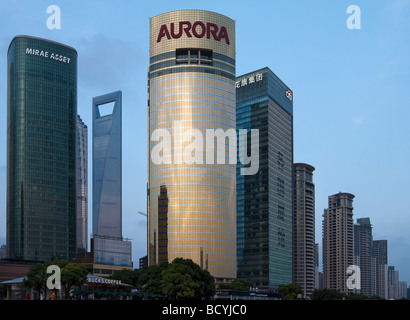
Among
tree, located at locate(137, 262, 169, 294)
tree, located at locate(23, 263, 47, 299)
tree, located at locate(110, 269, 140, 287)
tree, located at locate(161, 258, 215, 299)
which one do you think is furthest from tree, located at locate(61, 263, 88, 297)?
tree, located at locate(110, 269, 140, 287)

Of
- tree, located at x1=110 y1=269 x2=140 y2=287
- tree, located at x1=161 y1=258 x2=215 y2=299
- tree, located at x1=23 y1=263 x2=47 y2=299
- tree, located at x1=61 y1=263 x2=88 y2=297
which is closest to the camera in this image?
tree, located at x1=61 y1=263 x2=88 y2=297

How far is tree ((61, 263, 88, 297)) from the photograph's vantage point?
13638 centimetres

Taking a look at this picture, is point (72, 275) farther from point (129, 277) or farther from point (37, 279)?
point (129, 277)

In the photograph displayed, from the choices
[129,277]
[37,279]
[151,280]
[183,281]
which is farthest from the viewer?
[129,277]

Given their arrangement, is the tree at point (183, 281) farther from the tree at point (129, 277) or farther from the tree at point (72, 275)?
the tree at point (129, 277)

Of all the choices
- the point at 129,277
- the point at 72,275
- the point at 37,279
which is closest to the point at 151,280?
the point at 129,277

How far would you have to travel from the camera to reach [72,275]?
448 ft

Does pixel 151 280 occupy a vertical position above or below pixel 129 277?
above

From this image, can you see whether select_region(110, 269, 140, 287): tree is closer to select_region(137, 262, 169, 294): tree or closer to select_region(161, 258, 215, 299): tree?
select_region(137, 262, 169, 294): tree

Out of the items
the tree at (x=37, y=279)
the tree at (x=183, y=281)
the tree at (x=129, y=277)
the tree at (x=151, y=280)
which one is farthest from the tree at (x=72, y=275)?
the tree at (x=129, y=277)

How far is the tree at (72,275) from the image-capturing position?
13638 cm
